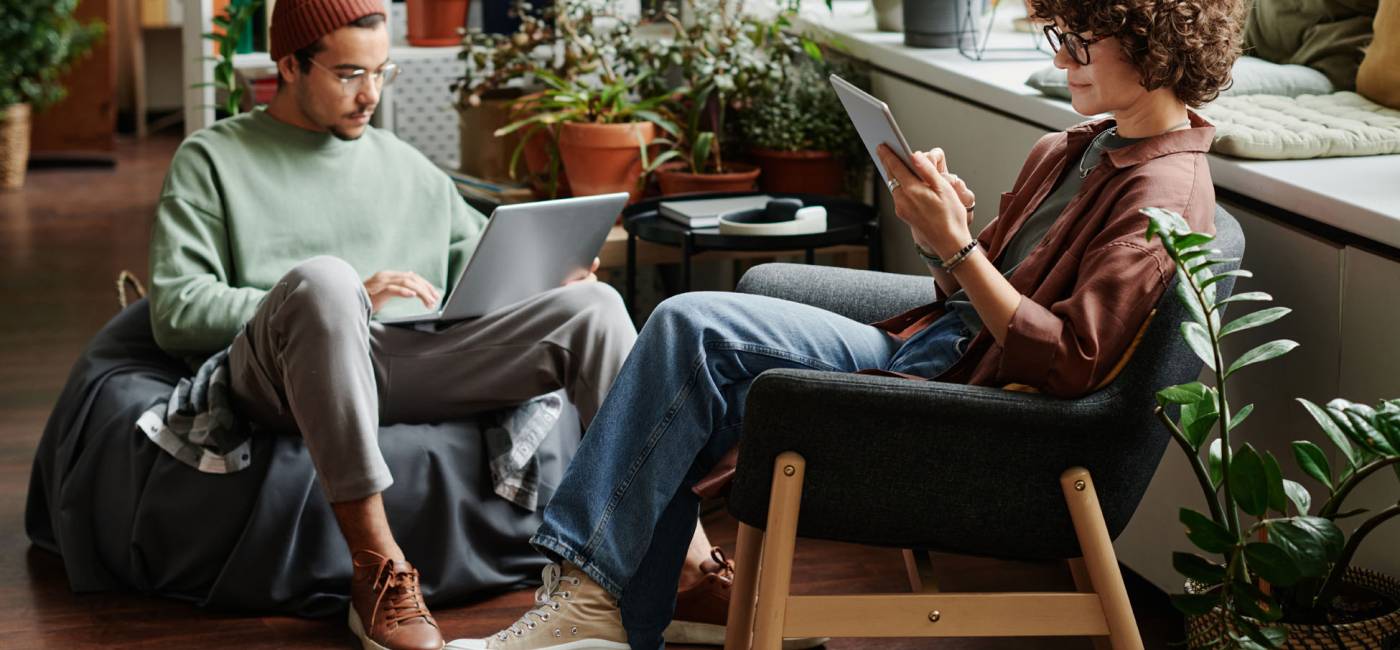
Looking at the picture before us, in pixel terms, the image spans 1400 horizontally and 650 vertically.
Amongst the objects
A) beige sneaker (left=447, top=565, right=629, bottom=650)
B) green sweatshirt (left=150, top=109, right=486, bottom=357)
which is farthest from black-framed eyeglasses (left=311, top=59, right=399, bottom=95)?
beige sneaker (left=447, top=565, right=629, bottom=650)

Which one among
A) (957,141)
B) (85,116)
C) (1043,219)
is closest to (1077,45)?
(1043,219)

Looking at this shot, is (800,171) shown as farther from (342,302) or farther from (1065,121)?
(342,302)

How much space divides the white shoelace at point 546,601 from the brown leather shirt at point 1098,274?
0.56 meters

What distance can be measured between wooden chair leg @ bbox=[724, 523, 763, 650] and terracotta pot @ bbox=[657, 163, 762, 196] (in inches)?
56.8

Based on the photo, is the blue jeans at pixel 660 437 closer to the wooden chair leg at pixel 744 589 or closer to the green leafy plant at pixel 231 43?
the wooden chair leg at pixel 744 589

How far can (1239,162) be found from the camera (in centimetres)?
220

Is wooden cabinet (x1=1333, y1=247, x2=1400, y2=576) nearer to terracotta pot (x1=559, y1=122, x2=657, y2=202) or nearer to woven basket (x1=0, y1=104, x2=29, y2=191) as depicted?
terracotta pot (x1=559, y1=122, x2=657, y2=202)

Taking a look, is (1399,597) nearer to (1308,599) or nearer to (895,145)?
(1308,599)

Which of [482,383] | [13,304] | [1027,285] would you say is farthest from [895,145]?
[13,304]

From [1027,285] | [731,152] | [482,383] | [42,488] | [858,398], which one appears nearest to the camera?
[858,398]

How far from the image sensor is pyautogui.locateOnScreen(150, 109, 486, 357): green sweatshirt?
246 cm

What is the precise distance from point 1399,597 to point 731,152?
6.41 feet

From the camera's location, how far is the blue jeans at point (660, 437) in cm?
198

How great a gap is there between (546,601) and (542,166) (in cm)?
157
